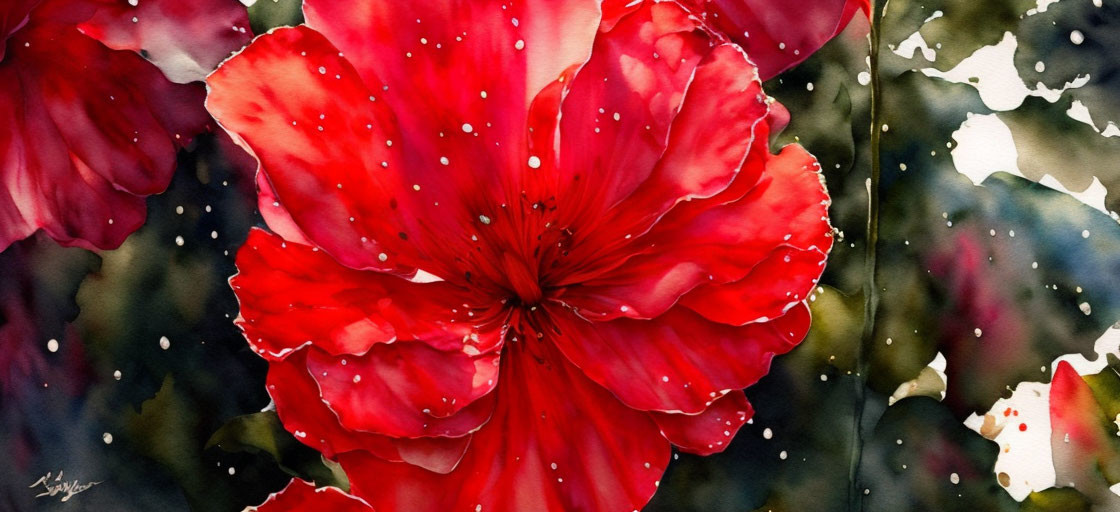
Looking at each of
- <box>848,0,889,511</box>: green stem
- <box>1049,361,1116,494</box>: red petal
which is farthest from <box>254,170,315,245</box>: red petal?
<box>1049,361,1116,494</box>: red petal

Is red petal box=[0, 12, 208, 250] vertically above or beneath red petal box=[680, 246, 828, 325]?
above

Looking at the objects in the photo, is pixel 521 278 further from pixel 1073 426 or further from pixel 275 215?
pixel 1073 426

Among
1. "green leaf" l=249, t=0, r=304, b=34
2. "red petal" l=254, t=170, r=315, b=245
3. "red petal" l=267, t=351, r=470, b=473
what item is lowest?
"red petal" l=267, t=351, r=470, b=473

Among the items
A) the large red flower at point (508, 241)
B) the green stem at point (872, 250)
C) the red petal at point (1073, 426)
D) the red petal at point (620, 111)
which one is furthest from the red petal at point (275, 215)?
the red petal at point (1073, 426)

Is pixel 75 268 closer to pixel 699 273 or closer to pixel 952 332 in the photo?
pixel 699 273

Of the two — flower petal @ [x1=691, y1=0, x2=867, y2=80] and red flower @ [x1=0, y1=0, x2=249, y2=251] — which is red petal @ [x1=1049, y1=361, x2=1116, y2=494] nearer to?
flower petal @ [x1=691, y1=0, x2=867, y2=80]

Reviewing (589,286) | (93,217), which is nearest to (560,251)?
(589,286)
